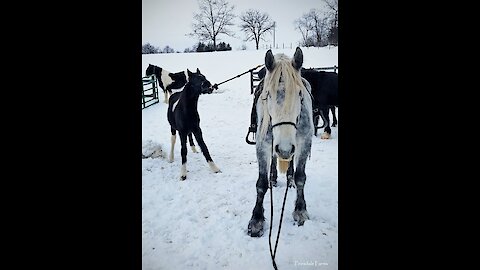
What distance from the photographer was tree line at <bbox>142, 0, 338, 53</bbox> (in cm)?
203

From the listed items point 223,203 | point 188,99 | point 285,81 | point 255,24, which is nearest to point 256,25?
point 255,24

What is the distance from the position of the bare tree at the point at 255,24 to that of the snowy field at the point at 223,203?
18cm

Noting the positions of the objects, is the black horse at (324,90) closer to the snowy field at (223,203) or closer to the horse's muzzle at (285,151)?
the snowy field at (223,203)

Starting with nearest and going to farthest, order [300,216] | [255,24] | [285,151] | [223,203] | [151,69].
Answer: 1. [285,151]
2. [300,216]
3. [255,24]
4. [223,203]
5. [151,69]

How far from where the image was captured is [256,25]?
2.22m

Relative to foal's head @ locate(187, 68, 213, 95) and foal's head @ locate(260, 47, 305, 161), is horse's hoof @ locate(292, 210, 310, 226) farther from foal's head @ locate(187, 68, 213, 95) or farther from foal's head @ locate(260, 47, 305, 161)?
foal's head @ locate(187, 68, 213, 95)

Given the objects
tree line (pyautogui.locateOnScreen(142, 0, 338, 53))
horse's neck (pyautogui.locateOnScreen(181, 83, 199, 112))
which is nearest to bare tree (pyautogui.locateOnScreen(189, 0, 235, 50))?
tree line (pyautogui.locateOnScreen(142, 0, 338, 53))

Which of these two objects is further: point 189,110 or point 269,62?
point 189,110

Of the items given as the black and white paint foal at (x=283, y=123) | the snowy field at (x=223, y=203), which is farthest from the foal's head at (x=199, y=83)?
the black and white paint foal at (x=283, y=123)

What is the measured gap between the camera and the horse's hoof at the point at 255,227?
197 centimetres

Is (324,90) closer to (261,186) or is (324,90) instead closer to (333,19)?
(333,19)

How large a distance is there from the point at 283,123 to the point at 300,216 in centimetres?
95
